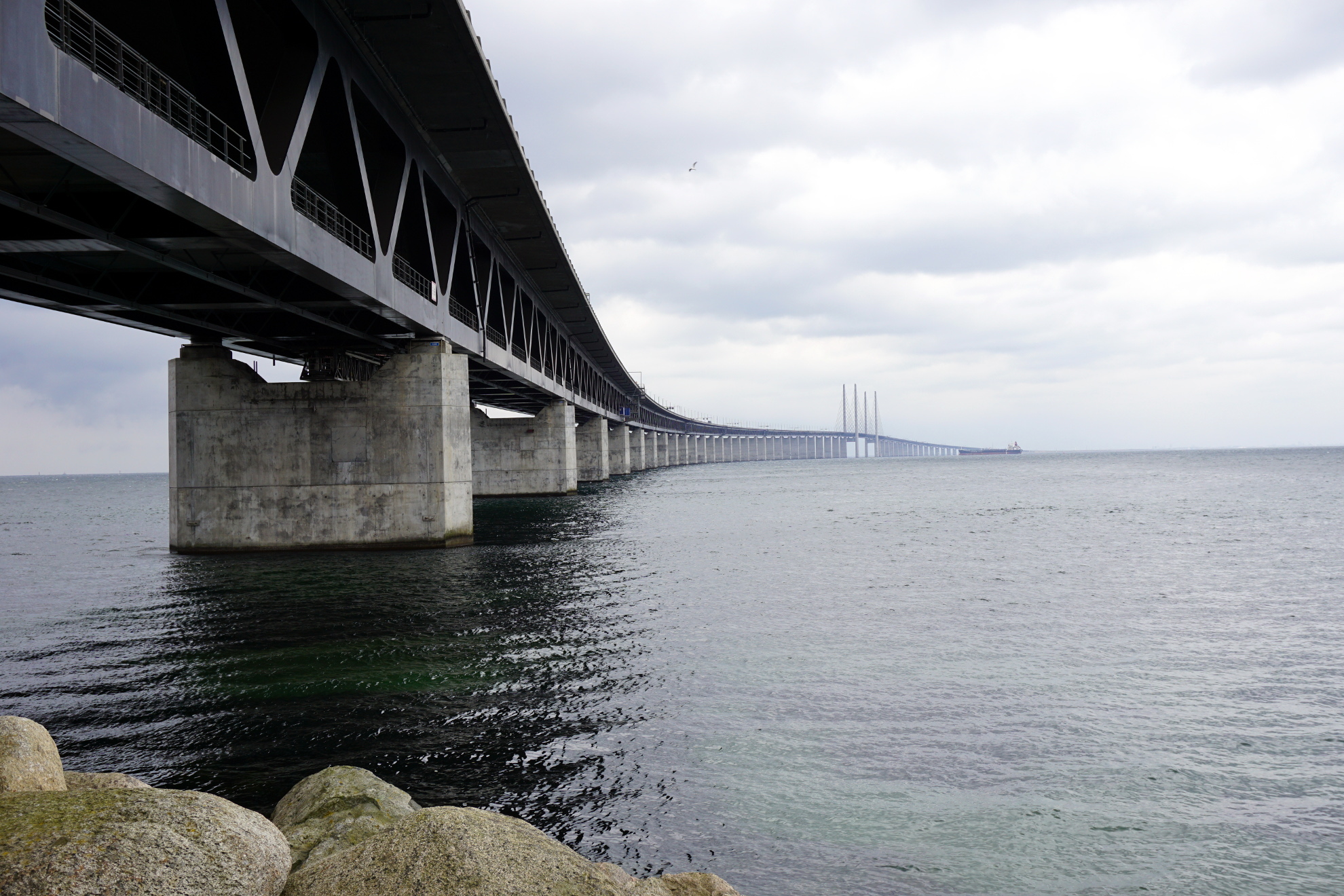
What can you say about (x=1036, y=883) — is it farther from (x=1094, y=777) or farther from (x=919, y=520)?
(x=919, y=520)

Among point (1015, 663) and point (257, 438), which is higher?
point (257, 438)

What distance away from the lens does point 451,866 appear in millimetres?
4082

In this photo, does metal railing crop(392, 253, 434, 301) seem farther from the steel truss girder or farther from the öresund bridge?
the steel truss girder

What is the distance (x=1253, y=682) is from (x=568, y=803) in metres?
10.2

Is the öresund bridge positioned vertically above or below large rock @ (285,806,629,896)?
above

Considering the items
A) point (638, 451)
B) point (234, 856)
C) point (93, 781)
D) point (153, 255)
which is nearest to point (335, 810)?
point (93, 781)

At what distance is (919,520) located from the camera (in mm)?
42156

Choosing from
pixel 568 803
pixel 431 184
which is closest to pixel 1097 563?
pixel 568 803

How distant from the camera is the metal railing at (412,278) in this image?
87.5ft

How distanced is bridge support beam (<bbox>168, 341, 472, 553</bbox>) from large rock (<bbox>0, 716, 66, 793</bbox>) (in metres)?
21.7

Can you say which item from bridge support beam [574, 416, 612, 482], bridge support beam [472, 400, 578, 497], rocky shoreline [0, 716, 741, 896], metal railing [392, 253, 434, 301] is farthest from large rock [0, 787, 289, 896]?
bridge support beam [574, 416, 612, 482]

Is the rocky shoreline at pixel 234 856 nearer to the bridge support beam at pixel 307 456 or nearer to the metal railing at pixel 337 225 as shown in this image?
the metal railing at pixel 337 225

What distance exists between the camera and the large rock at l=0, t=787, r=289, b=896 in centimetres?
350

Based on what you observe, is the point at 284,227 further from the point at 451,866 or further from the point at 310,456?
the point at 451,866
